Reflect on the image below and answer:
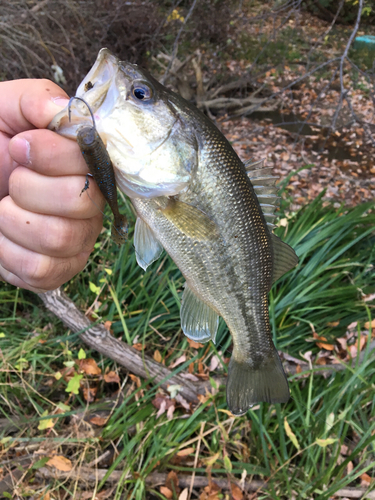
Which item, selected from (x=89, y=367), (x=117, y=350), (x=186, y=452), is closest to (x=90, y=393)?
(x=89, y=367)

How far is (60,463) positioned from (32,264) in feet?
5.06

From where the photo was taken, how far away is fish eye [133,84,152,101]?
4.08 feet

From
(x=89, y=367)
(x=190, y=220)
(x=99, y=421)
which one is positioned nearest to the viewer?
(x=190, y=220)

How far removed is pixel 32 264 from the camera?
1.42 meters

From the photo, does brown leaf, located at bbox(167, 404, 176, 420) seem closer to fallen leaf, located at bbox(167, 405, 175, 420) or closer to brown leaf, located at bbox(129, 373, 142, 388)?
fallen leaf, located at bbox(167, 405, 175, 420)

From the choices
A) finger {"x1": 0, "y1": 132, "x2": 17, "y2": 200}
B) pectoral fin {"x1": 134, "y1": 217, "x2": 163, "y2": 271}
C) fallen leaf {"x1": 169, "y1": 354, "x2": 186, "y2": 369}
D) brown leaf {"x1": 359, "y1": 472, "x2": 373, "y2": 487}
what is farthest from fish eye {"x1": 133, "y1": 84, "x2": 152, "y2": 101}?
brown leaf {"x1": 359, "y1": 472, "x2": 373, "y2": 487}

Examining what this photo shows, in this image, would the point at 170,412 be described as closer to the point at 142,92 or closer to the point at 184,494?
the point at 184,494

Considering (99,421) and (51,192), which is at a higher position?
(51,192)

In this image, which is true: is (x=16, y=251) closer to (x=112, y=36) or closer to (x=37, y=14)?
(x=37, y=14)

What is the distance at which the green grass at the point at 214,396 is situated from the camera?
2.21m

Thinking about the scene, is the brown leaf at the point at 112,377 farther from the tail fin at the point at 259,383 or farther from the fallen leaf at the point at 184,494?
the tail fin at the point at 259,383

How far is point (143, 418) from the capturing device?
2416 millimetres

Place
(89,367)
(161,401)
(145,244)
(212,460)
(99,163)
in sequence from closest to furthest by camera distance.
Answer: (99,163) → (145,244) → (212,460) → (161,401) → (89,367)

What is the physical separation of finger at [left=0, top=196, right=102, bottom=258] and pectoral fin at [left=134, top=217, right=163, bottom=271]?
241mm
